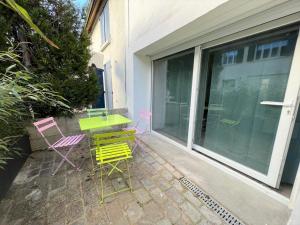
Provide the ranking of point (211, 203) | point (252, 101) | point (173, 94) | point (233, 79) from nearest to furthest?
1. point (211, 203)
2. point (252, 101)
3. point (233, 79)
4. point (173, 94)

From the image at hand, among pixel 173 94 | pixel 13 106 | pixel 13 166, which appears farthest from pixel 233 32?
pixel 13 166

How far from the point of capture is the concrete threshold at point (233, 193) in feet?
4.89

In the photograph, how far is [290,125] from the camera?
5.13 ft

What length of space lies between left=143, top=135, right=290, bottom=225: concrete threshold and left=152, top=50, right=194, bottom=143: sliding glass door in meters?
0.72

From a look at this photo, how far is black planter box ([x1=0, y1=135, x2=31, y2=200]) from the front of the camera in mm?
1815

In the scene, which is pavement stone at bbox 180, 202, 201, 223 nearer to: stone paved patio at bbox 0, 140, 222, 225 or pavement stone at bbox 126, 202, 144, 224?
stone paved patio at bbox 0, 140, 222, 225

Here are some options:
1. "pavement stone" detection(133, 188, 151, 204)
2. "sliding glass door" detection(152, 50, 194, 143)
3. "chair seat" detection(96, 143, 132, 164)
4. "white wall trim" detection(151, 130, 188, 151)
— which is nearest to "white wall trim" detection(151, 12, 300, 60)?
"sliding glass door" detection(152, 50, 194, 143)

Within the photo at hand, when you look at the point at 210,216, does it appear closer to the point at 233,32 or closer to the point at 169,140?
the point at 169,140

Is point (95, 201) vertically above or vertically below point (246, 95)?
below

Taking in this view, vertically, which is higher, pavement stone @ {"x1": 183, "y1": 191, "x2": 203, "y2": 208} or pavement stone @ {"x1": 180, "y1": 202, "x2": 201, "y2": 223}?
pavement stone @ {"x1": 183, "y1": 191, "x2": 203, "y2": 208}

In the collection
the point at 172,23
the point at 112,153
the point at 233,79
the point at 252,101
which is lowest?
the point at 112,153

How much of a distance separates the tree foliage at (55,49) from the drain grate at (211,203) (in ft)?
9.51

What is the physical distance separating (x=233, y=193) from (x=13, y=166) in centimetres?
315

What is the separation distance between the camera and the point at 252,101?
188cm
